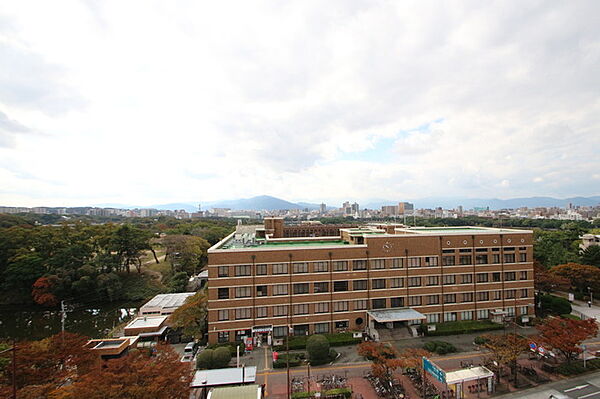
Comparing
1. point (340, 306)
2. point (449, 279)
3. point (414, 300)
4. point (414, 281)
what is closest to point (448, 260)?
point (449, 279)

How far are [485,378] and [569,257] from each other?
46.3 m

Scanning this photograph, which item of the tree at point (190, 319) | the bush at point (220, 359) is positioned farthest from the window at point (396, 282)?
the tree at point (190, 319)

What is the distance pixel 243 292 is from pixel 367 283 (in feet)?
47.7

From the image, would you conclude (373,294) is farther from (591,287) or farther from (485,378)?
(591,287)

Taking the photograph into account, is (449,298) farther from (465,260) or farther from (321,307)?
(321,307)

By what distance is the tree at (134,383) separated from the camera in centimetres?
1628

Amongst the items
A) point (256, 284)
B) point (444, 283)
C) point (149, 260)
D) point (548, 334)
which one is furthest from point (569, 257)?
point (149, 260)

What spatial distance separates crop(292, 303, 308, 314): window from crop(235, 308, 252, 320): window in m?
4.92

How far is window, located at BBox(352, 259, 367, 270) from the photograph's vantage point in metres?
34.8

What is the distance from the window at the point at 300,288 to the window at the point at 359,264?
6175 millimetres

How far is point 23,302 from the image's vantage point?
177ft

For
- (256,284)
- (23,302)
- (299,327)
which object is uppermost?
(256,284)

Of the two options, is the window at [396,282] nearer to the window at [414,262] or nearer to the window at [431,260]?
the window at [414,262]

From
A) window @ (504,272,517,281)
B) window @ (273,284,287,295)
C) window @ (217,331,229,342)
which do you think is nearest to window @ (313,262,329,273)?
window @ (273,284,287,295)
